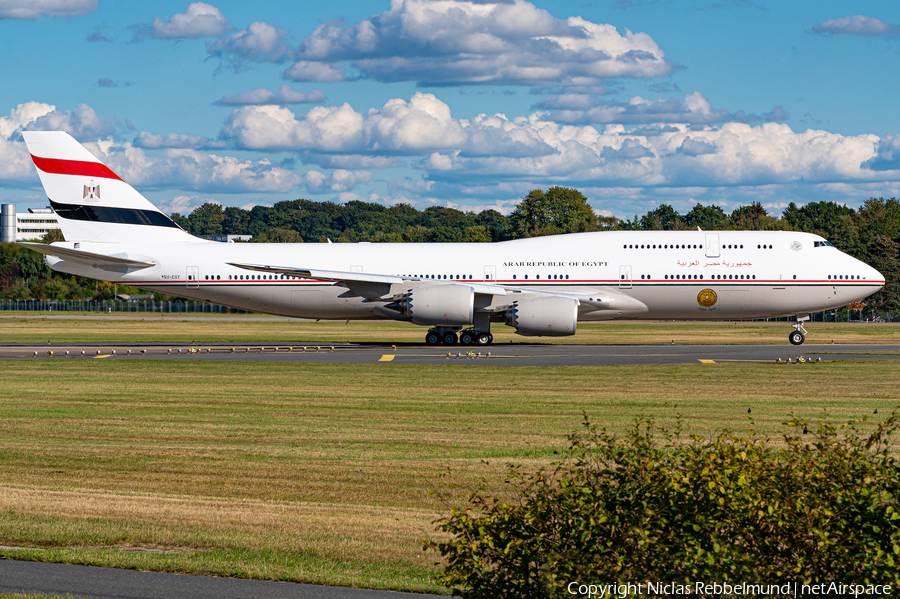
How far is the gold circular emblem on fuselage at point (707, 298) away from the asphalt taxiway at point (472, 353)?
1.94 meters

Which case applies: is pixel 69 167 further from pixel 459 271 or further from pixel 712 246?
pixel 712 246

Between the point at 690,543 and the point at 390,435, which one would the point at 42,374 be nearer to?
the point at 390,435

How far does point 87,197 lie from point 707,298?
2886cm

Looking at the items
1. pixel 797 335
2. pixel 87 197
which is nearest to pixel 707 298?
pixel 797 335

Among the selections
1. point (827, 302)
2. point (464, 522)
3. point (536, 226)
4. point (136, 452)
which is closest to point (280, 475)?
point (136, 452)

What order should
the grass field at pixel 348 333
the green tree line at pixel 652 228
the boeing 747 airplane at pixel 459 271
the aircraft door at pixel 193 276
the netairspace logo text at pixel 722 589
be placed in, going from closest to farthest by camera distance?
the netairspace logo text at pixel 722 589 → the boeing 747 airplane at pixel 459 271 → the aircraft door at pixel 193 276 → the grass field at pixel 348 333 → the green tree line at pixel 652 228

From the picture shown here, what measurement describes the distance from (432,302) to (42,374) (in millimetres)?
16018

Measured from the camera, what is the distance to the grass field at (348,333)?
46.5 meters

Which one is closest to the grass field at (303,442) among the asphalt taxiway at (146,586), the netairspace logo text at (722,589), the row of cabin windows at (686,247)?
the asphalt taxiway at (146,586)

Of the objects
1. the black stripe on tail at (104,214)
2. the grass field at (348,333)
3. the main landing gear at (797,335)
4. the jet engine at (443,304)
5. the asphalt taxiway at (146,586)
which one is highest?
the black stripe on tail at (104,214)

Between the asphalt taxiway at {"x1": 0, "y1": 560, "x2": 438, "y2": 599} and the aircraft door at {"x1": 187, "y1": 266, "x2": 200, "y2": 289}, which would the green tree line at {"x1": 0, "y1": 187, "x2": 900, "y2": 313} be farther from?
the asphalt taxiway at {"x1": 0, "y1": 560, "x2": 438, "y2": 599}

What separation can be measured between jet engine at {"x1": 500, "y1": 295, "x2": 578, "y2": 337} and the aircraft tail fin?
56.2 feet

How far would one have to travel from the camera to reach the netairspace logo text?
564 cm

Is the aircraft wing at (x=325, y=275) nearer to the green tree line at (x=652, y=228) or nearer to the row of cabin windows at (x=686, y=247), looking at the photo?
the row of cabin windows at (x=686, y=247)
